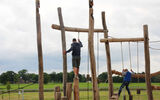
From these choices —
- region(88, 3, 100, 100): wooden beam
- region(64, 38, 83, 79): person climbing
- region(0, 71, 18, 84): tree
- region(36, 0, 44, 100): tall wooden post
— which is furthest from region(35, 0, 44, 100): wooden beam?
region(0, 71, 18, 84): tree

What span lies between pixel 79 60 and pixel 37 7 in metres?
2.13

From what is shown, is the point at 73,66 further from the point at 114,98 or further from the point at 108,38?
the point at 108,38

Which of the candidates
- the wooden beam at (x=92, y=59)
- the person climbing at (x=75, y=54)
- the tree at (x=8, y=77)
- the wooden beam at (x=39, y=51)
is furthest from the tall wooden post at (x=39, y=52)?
the tree at (x=8, y=77)

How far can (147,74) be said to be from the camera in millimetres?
10047

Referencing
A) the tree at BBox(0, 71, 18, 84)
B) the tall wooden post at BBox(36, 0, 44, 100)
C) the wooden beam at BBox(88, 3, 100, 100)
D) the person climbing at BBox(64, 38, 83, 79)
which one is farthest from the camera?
the tree at BBox(0, 71, 18, 84)

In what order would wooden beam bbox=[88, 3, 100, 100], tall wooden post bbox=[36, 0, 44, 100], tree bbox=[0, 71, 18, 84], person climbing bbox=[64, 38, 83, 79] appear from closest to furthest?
wooden beam bbox=[88, 3, 100, 100], tall wooden post bbox=[36, 0, 44, 100], person climbing bbox=[64, 38, 83, 79], tree bbox=[0, 71, 18, 84]

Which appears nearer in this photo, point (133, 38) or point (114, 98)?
point (114, 98)

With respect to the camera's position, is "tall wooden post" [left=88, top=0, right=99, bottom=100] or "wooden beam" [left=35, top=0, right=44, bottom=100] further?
"wooden beam" [left=35, top=0, right=44, bottom=100]

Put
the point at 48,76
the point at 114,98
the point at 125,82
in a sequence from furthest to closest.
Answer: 1. the point at 48,76
2. the point at 125,82
3. the point at 114,98

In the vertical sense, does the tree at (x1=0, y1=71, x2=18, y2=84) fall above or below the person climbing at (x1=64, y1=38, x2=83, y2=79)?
below

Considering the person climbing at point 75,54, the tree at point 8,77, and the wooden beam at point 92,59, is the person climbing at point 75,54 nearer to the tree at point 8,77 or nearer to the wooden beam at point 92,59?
the wooden beam at point 92,59

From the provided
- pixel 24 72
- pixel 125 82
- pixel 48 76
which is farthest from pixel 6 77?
pixel 125 82

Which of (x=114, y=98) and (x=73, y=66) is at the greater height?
(x=73, y=66)

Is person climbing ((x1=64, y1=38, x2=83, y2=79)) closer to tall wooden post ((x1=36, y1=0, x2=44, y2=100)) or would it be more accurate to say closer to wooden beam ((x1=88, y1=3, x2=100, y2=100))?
tall wooden post ((x1=36, y1=0, x2=44, y2=100))
